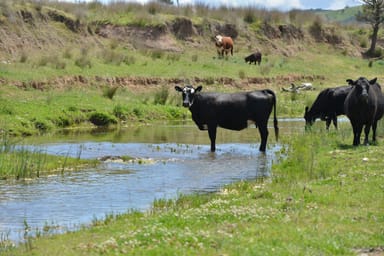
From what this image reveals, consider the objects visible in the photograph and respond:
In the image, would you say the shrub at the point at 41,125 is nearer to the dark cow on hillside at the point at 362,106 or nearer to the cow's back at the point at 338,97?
the cow's back at the point at 338,97

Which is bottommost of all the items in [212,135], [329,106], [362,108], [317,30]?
[212,135]

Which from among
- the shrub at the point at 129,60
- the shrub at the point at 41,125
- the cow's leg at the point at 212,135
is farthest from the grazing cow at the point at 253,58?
the cow's leg at the point at 212,135

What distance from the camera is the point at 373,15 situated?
64.2 metres

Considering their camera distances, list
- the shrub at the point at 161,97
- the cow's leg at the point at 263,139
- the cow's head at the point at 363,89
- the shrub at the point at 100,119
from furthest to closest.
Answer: the shrub at the point at 161,97, the shrub at the point at 100,119, the cow's leg at the point at 263,139, the cow's head at the point at 363,89

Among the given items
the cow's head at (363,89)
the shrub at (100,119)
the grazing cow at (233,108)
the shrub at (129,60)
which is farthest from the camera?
the shrub at (129,60)

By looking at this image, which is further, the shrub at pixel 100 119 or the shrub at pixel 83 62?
the shrub at pixel 83 62

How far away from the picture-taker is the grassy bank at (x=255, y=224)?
Result: 912 cm

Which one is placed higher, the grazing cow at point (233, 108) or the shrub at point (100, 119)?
the grazing cow at point (233, 108)

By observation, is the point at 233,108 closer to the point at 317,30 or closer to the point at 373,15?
the point at 317,30

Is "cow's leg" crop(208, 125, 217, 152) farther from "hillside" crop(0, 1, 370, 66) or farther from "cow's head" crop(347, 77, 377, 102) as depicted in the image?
"hillside" crop(0, 1, 370, 66)

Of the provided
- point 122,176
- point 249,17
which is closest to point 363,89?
point 122,176

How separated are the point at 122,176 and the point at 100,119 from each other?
12.1 m

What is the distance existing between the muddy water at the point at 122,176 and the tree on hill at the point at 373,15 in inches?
1569

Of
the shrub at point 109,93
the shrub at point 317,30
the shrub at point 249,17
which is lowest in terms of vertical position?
the shrub at point 109,93
